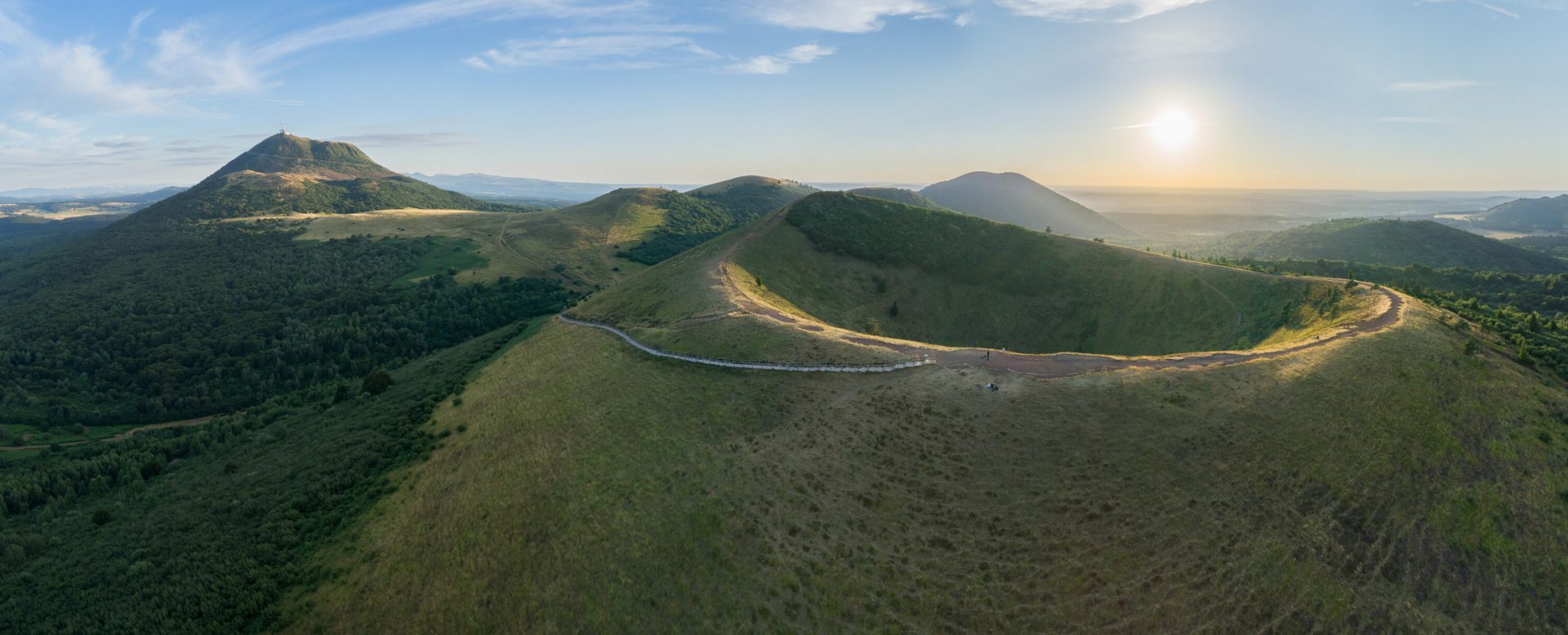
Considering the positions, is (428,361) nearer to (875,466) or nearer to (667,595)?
(667,595)

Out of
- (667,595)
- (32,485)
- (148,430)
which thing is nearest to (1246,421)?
(667,595)

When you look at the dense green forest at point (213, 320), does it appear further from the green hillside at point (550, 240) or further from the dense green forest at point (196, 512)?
the dense green forest at point (196, 512)

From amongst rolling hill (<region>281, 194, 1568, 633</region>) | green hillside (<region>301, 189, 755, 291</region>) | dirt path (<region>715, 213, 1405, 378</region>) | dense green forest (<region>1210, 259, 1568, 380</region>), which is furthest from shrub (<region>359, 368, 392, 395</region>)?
dense green forest (<region>1210, 259, 1568, 380</region>)

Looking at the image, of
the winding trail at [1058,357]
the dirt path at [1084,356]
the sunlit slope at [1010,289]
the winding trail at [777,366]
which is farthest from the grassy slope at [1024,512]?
the sunlit slope at [1010,289]

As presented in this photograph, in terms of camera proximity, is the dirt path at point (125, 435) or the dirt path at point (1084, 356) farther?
the dirt path at point (125, 435)

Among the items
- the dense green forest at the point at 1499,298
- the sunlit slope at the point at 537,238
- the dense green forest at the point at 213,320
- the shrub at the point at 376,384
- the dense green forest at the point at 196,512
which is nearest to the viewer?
the dense green forest at the point at 196,512

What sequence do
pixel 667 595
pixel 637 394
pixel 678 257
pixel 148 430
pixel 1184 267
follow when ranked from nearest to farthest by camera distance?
pixel 667 595
pixel 637 394
pixel 148 430
pixel 1184 267
pixel 678 257

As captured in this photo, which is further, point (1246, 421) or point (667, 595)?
point (1246, 421)
